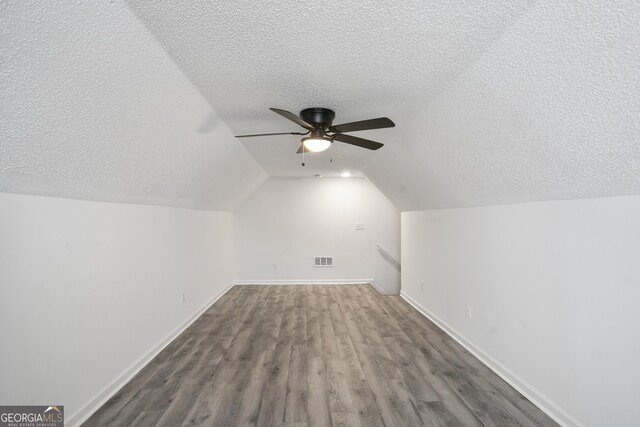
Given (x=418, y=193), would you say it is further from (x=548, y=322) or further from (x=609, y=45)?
(x=609, y=45)

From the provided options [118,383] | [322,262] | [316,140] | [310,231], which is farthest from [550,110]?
[322,262]

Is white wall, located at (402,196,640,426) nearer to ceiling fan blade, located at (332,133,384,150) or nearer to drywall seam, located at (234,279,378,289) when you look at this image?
ceiling fan blade, located at (332,133,384,150)

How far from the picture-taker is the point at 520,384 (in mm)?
2479

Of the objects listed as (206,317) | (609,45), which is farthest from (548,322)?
(206,317)

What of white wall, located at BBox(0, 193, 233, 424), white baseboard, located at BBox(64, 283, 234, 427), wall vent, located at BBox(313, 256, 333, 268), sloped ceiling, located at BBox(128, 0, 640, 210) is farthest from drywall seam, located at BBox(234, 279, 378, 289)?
sloped ceiling, located at BBox(128, 0, 640, 210)

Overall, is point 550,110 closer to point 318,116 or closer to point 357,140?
point 357,140

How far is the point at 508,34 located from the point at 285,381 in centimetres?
283

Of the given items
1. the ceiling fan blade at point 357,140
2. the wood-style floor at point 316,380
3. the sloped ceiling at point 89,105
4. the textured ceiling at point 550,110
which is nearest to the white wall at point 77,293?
the sloped ceiling at point 89,105

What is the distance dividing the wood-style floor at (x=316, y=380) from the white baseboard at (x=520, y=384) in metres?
0.06

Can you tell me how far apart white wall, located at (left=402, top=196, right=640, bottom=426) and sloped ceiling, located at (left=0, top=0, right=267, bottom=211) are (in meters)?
2.73

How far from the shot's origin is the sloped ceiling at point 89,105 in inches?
46.8

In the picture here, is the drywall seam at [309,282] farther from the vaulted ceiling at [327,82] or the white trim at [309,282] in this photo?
the vaulted ceiling at [327,82]

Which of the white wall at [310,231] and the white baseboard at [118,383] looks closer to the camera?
the white baseboard at [118,383]
